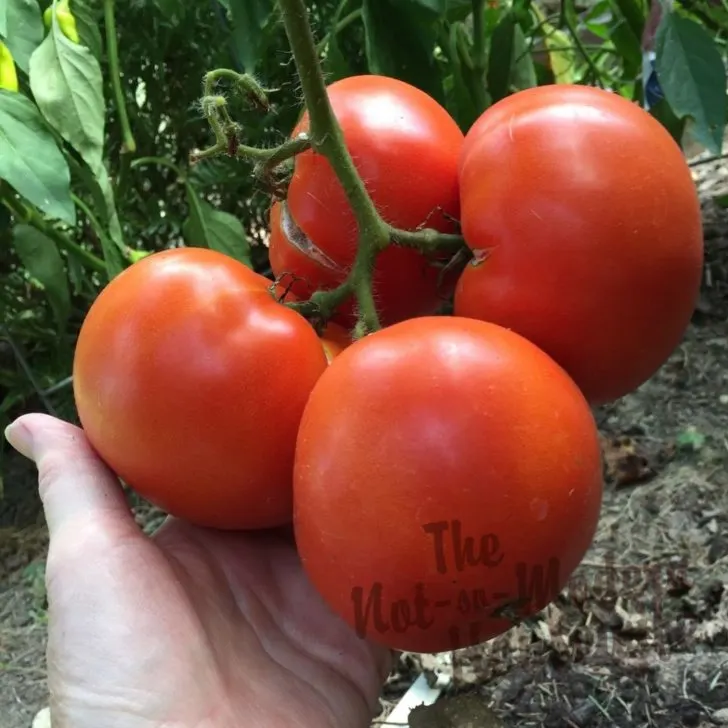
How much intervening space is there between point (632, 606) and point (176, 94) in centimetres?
95

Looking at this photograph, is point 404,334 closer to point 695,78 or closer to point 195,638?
point 195,638

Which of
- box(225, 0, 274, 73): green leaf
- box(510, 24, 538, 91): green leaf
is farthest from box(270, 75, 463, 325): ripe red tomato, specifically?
box(510, 24, 538, 91): green leaf

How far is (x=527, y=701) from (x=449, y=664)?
10 cm

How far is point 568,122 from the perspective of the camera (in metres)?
0.51

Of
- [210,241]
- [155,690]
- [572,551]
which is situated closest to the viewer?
[572,551]

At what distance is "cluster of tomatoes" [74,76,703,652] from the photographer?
447 millimetres

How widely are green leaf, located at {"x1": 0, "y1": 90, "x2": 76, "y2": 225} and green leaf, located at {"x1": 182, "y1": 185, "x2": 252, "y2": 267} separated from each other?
0.28 m

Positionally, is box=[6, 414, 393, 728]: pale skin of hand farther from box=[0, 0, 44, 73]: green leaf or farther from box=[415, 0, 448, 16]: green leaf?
box=[415, 0, 448, 16]: green leaf

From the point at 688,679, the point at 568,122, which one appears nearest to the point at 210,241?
the point at 568,122

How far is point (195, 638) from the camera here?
63 cm

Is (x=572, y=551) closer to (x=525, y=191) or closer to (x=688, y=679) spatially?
Result: (x=525, y=191)

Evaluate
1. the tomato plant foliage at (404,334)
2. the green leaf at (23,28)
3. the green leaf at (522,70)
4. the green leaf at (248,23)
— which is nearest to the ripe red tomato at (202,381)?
the tomato plant foliage at (404,334)

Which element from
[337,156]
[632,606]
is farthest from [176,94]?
[632,606]

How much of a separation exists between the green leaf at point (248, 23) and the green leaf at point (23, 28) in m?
0.19
